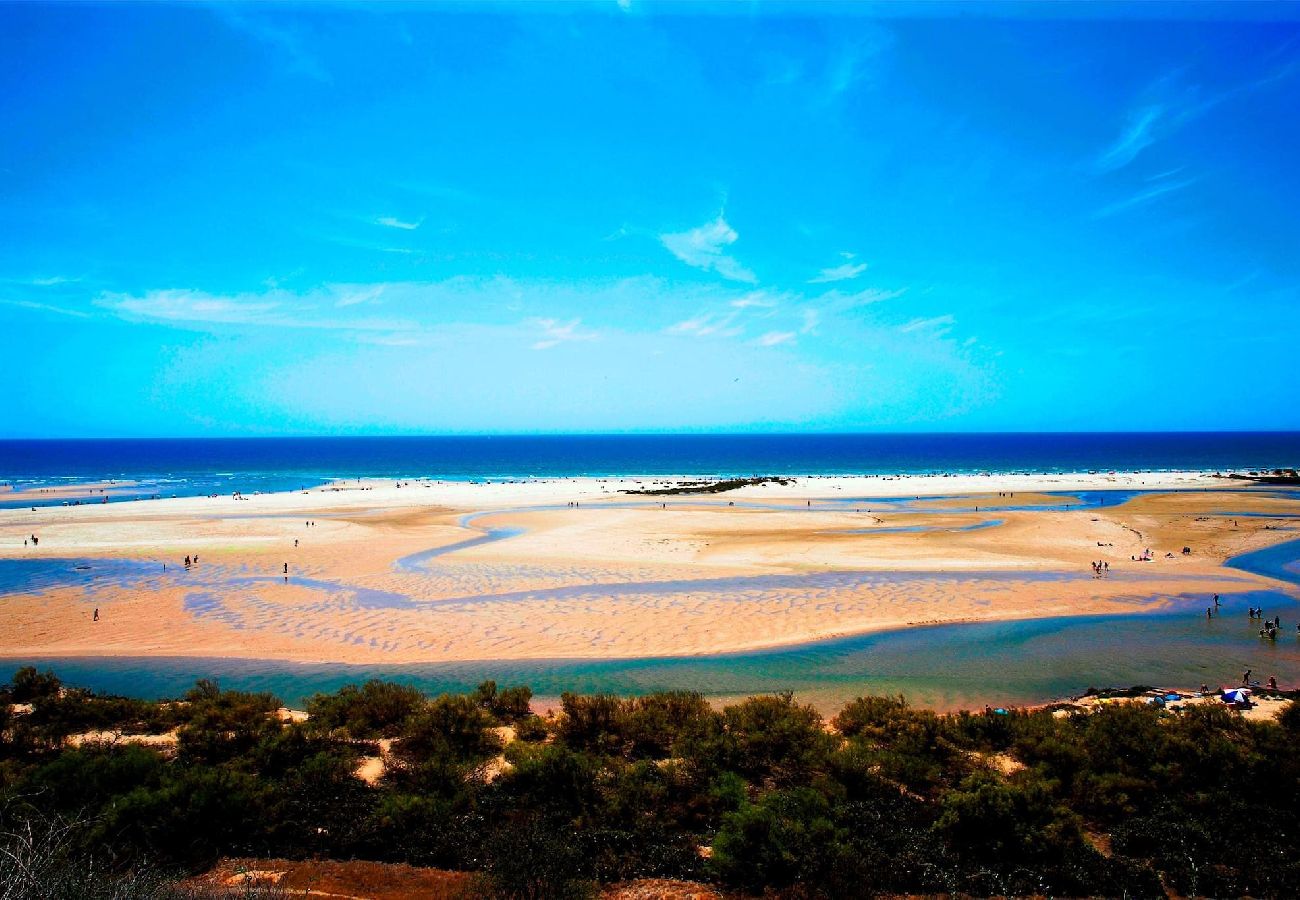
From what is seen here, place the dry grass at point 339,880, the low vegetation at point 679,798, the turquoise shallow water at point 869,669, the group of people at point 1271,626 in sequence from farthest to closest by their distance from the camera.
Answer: the group of people at point 1271,626, the turquoise shallow water at point 869,669, the low vegetation at point 679,798, the dry grass at point 339,880

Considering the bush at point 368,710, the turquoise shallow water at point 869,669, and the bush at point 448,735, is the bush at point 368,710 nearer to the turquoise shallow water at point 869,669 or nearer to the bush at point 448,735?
the bush at point 448,735

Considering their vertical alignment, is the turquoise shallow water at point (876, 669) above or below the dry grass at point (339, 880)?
below

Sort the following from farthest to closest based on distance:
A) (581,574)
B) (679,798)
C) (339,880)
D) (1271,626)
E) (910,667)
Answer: (581,574), (1271,626), (910,667), (679,798), (339,880)

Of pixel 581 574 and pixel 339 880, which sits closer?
pixel 339 880

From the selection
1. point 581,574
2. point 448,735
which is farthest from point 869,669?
point 581,574

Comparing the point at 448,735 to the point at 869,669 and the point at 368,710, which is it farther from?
the point at 869,669

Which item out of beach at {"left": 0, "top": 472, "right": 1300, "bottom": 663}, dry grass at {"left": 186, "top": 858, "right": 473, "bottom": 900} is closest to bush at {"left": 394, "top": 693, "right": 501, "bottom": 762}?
dry grass at {"left": 186, "top": 858, "right": 473, "bottom": 900}

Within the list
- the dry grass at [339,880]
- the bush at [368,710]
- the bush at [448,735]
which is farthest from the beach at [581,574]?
the dry grass at [339,880]
